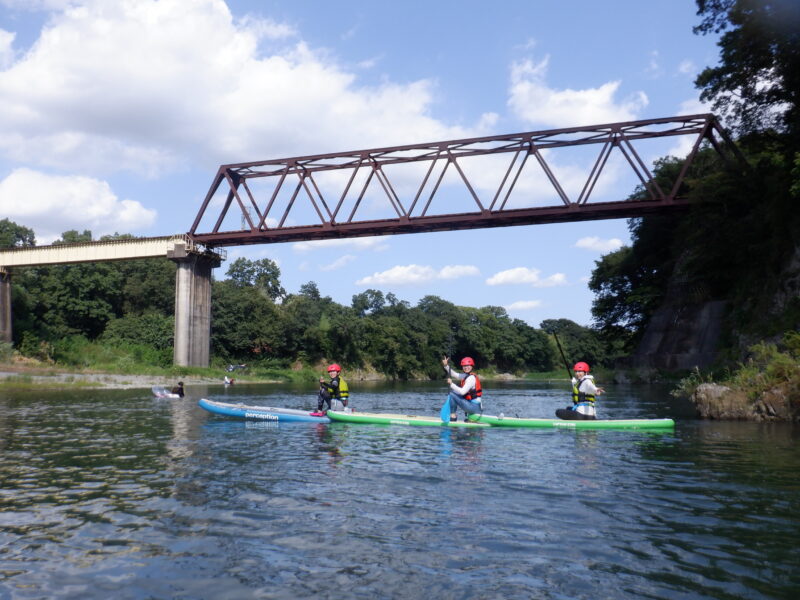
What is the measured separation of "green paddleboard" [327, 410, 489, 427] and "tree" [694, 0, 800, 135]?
2034 cm

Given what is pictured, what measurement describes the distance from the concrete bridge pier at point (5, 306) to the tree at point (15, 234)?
16.1 m

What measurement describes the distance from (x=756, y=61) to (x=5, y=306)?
6162cm

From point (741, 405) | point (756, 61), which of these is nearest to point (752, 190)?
point (756, 61)

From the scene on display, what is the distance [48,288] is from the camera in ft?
226

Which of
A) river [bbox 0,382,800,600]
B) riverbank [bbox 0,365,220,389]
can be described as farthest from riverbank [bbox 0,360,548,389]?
river [bbox 0,382,800,600]

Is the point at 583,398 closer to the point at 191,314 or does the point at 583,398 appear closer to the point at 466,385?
the point at 466,385

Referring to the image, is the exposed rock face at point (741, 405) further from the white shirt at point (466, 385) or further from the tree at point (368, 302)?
the tree at point (368, 302)

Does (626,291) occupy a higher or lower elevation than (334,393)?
higher

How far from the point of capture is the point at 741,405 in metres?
21.4

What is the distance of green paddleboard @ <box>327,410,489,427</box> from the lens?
19094 mm

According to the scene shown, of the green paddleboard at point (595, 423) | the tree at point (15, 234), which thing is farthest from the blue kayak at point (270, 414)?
the tree at point (15, 234)

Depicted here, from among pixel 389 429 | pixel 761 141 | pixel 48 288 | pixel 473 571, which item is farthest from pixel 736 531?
pixel 48 288

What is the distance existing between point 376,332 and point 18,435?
84956 mm

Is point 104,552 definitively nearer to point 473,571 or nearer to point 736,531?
point 473,571
